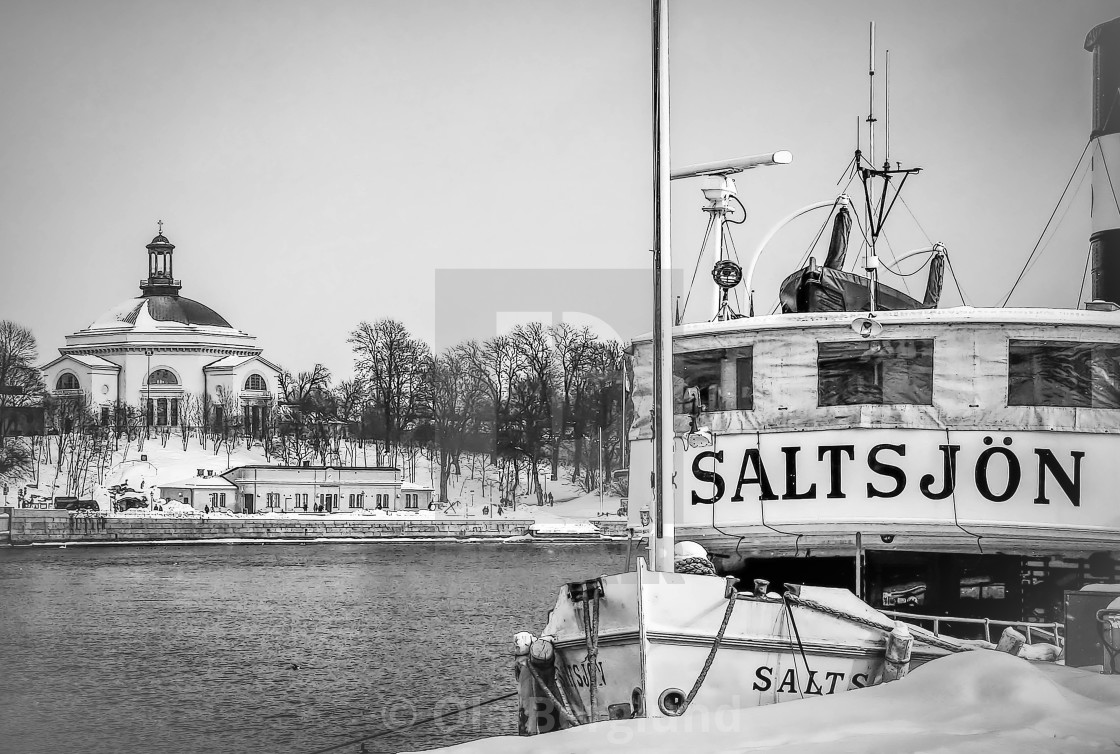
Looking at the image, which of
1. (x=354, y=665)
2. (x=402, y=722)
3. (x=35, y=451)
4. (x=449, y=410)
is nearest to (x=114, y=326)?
(x=35, y=451)

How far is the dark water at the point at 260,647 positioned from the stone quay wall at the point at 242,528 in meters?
9.44

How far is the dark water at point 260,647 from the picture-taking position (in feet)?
83.9

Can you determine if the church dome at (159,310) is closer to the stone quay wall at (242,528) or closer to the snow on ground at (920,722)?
the stone quay wall at (242,528)

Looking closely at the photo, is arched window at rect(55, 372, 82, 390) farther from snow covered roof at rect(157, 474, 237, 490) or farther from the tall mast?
the tall mast

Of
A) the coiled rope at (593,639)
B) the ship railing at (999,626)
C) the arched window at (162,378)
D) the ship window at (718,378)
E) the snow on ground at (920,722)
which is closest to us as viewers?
the snow on ground at (920,722)

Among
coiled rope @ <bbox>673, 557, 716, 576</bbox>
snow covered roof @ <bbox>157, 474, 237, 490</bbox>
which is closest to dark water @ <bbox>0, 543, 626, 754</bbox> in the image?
coiled rope @ <bbox>673, 557, 716, 576</bbox>

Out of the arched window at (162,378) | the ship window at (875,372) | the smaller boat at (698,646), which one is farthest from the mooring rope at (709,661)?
the arched window at (162,378)

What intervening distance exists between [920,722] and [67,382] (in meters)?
110

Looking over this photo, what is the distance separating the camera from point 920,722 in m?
9.46

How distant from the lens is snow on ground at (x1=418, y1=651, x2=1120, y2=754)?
29.0ft

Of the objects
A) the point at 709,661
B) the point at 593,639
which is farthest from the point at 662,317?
Result: the point at 709,661

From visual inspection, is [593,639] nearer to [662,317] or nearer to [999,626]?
[662,317]

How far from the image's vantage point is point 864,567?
1475cm

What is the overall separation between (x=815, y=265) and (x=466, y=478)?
238 feet
